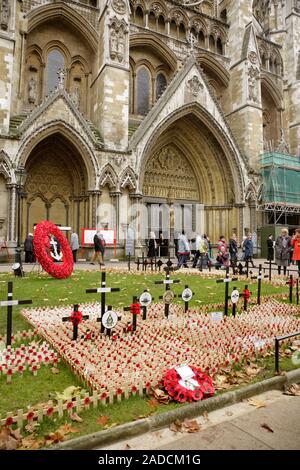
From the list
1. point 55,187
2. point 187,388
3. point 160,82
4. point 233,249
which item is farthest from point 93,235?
point 187,388

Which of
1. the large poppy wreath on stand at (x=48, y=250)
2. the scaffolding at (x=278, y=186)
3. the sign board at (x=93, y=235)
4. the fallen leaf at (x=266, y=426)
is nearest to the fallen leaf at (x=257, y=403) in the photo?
the fallen leaf at (x=266, y=426)

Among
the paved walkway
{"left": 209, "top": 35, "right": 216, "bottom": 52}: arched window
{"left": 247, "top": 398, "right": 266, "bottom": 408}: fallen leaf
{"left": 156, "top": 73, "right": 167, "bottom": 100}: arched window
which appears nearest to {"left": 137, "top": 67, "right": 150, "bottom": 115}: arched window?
{"left": 156, "top": 73, "right": 167, "bottom": 100}: arched window

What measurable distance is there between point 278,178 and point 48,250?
1847cm

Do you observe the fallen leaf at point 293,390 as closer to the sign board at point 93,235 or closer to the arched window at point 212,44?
the sign board at point 93,235

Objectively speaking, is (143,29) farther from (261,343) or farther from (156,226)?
(261,343)

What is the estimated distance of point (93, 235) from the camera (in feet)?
56.5

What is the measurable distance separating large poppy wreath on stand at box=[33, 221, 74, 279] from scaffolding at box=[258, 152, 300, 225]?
1612 cm

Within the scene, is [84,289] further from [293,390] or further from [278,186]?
[278,186]

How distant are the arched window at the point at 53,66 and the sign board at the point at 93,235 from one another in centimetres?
958

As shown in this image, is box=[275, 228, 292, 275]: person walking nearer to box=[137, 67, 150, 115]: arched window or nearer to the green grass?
the green grass

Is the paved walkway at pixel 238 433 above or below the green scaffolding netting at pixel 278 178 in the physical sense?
below

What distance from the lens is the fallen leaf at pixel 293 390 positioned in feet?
11.0

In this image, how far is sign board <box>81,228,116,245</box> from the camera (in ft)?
56.1
